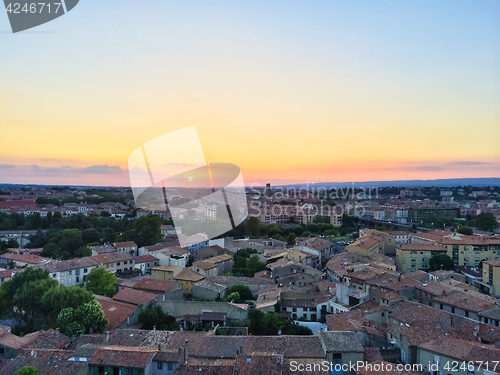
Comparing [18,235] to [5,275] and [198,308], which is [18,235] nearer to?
[5,275]

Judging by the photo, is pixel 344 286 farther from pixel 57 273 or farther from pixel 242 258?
pixel 57 273

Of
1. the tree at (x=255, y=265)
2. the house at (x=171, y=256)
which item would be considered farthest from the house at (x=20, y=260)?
the tree at (x=255, y=265)

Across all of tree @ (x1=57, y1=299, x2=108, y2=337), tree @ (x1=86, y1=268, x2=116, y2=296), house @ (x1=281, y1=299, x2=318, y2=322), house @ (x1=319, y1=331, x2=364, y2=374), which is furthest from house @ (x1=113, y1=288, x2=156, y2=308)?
house @ (x1=319, y1=331, x2=364, y2=374)

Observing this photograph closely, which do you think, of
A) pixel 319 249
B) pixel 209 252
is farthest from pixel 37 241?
pixel 319 249

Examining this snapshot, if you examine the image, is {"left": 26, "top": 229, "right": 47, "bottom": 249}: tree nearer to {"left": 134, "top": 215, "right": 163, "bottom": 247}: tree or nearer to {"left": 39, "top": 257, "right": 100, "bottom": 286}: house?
{"left": 134, "top": 215, "right": 163, "bottom": 247}: tree

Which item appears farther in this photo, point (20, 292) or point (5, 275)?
point (5, 275)
